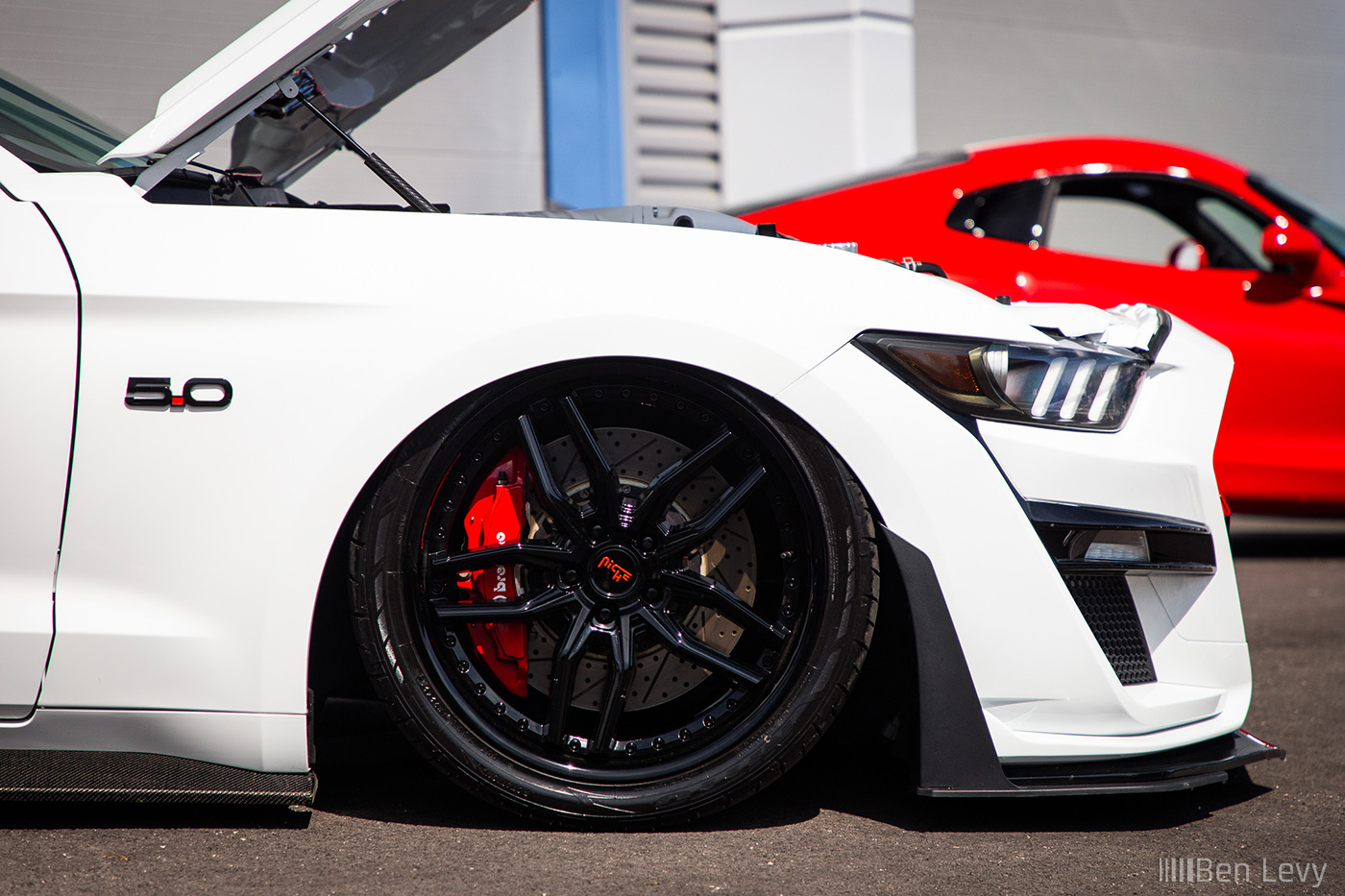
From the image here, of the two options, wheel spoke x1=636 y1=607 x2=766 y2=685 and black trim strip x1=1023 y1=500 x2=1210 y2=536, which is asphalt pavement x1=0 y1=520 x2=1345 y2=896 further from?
black trim strip x1=1023 y1=500 x2=1210 y2=536

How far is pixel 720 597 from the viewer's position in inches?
74.0

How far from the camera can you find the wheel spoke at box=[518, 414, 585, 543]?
6.12 feet

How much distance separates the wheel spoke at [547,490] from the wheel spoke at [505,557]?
0.04 metres

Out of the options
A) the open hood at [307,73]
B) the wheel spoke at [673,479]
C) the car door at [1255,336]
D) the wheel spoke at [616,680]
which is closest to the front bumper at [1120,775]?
the wheel spoke at [616,680]

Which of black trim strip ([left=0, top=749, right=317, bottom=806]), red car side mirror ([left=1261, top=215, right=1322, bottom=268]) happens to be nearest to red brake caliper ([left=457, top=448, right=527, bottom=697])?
black trim strip ([left=0, top=749, right=317, bottom=806])

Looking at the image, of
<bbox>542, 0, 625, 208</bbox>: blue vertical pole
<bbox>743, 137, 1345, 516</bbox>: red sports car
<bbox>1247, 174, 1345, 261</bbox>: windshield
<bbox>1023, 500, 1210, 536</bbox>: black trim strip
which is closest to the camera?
<bbox>1023, 500, 1210, 536</bbox>: black trim strip

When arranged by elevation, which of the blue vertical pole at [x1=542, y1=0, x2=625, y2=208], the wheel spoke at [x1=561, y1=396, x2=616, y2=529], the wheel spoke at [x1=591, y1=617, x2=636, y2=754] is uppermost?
the blue vertical pole at [x1=542, y1=0, x2=625, y2=208]

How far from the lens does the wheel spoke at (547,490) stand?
1.86 metres

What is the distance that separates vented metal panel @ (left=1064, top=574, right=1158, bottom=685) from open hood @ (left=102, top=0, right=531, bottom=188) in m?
1.57

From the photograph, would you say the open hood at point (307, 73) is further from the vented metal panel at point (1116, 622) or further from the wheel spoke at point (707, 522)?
the vented metal panel at point (1116, 622)

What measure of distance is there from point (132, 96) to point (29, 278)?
0.87 meters

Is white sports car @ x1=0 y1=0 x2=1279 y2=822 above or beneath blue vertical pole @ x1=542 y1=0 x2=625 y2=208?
beneath

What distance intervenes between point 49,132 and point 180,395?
32.3 inches

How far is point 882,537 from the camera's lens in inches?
73.7
